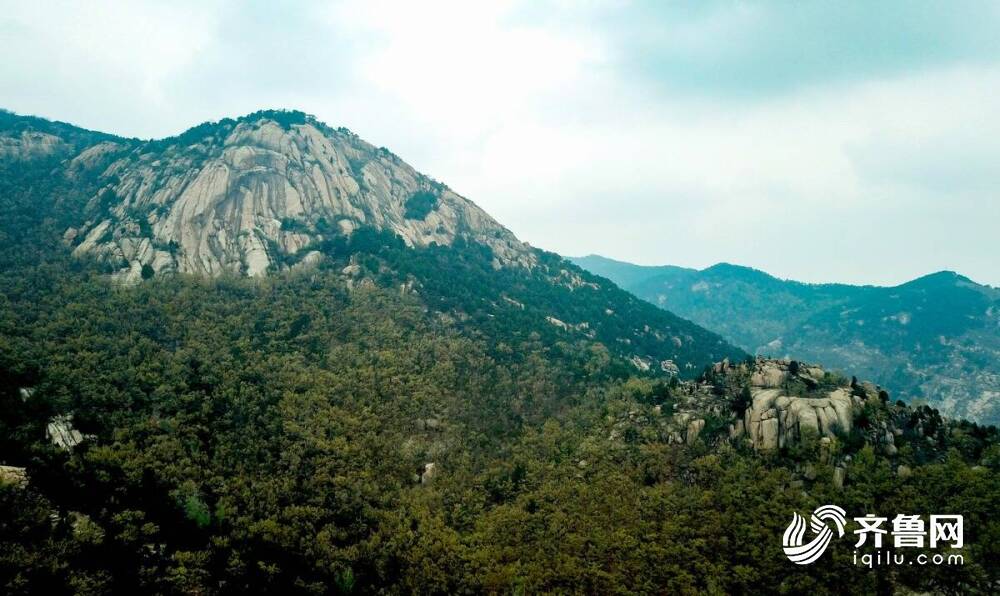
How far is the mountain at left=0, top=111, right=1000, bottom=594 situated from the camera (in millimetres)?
53969

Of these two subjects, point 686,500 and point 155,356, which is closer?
point 686,500

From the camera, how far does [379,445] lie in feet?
250

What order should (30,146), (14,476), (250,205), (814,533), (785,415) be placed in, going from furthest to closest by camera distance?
1. (30,146)
2. (250,205)
3. (785,415)
4. (814,533)
5. (14,476)

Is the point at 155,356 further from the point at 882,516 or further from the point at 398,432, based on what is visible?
the point at 882,516

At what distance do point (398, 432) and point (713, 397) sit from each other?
47.7 metres

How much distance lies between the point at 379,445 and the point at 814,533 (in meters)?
53.9

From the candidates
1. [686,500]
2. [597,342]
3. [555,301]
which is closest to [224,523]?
[686,500]

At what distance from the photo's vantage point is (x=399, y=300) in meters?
119

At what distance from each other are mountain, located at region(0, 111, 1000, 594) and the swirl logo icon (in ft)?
3.31

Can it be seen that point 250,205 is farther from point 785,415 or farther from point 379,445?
point 785,415

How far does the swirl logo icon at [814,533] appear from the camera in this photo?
55406 mm


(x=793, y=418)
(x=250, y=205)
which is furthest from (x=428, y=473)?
(x=250, y=205)

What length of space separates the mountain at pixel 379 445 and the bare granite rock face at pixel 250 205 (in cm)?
167

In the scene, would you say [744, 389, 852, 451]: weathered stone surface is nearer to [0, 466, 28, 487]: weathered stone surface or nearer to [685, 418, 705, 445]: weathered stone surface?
[685, 418, 705, 445]: weathered stone surface
